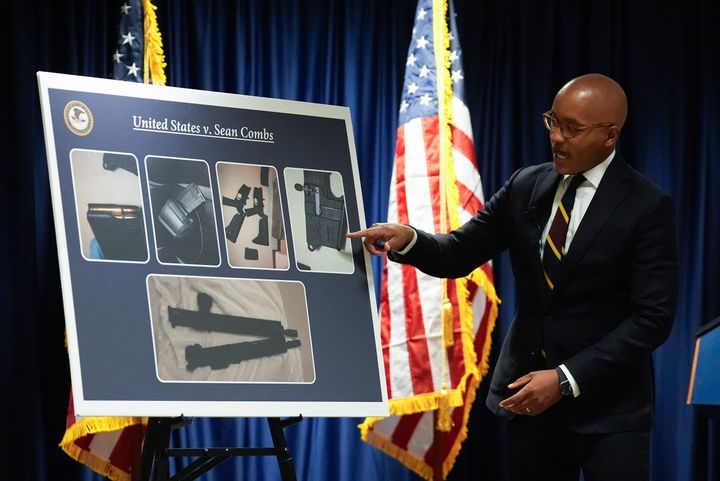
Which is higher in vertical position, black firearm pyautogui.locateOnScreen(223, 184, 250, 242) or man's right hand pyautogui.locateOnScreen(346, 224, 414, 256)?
black firearm pyautogui.locateOnScreen(223, 184, 250, 242)

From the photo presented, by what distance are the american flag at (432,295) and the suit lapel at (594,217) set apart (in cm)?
→ 132

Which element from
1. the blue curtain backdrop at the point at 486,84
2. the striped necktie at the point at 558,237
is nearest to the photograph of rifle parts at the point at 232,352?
the striped necktie at the point at 558,237

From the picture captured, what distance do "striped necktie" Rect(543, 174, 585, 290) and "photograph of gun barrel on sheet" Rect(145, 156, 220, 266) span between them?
2.99 ft

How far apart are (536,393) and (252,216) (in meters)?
0.94

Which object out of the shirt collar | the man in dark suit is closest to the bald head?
the man in dark suit

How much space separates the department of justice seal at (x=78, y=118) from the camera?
2.57 metres

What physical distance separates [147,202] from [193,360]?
45 centimetres

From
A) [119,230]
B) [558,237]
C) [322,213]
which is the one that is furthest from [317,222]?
[558,237]

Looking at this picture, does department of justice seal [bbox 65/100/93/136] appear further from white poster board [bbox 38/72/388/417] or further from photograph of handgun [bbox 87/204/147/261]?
photograph of handgun [bbox 87/204/147/261]

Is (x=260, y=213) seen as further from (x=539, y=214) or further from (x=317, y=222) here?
(x=539, y=214)

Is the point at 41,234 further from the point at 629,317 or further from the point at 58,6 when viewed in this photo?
the point at 629,317

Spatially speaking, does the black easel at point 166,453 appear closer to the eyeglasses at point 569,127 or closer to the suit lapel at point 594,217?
the suit lapel at point 594,217

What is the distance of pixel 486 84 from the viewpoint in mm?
4527

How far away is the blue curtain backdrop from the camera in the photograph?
4207mm
